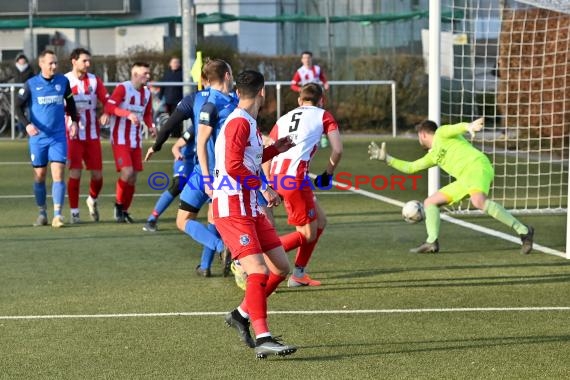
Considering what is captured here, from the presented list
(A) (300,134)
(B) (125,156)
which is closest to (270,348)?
(A) (300,134)

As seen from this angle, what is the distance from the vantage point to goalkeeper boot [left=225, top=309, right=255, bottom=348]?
7.35 meters

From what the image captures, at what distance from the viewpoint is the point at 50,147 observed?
44.6 feet

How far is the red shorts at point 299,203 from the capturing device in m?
9.66

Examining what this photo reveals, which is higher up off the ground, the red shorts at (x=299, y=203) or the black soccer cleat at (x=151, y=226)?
the red shorts at (x=299, y=203)

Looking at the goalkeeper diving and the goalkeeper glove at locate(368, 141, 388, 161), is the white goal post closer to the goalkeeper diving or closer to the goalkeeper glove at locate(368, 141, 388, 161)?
the goalkeeper diving

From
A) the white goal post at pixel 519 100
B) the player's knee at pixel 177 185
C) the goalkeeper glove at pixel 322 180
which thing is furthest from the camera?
the white goal post at pixel 519 100

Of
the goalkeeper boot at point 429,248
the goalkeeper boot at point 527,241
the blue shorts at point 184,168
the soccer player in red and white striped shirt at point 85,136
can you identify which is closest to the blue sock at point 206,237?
the goalkeeper boot at point 429,248

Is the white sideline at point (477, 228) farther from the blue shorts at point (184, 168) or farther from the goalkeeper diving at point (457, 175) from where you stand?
the blue shorts at point (184, 168)

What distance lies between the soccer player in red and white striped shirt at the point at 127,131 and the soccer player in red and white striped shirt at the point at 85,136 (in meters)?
0.23

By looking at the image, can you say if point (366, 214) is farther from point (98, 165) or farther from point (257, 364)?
point (257, 364)

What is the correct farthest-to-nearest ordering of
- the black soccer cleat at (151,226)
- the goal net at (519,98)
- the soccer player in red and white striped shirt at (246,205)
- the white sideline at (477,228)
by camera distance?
1. the goal net at (519,98)
2. the black soccer cleat at (151,226)
3. the white sideline at (477,228)
4. the soccer player in red and white striped shirt at (246,205)

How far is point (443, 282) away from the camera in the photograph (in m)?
9.80

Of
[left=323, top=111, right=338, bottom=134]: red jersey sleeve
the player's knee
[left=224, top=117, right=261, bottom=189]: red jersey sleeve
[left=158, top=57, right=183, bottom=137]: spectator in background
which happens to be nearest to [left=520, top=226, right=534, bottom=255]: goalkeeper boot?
[left=323, top=111, right=338, bottom=134]: red jersey sleeve

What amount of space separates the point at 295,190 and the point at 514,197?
7.21m
